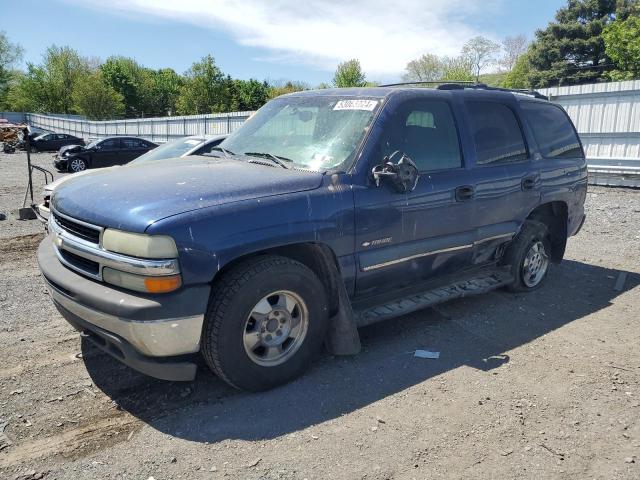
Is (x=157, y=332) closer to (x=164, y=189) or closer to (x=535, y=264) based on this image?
(x=164, y=189)

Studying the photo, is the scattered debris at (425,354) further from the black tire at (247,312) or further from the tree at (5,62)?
the tree at (5,62)

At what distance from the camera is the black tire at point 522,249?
17.4 feet

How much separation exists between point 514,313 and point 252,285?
3.01m

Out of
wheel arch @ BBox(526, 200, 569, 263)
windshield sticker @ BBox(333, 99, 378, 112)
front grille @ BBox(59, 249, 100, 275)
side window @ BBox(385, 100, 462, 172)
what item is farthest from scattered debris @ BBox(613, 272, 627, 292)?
front grille @ BBox(59, 249, 100, 275)

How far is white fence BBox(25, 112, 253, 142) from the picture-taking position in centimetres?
2495

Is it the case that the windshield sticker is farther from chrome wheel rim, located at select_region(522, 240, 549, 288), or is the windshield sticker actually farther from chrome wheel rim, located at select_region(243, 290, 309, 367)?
chrome wheel rim, located at select_region(522, 240, 549, 288)

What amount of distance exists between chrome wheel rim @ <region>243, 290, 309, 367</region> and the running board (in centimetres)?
53

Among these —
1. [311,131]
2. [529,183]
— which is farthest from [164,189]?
[529,183]

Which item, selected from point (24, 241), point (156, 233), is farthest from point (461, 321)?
point (24, 241)

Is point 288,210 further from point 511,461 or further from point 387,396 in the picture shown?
point 511,461

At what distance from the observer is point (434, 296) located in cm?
447

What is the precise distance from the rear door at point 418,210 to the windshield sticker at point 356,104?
131 millimetres

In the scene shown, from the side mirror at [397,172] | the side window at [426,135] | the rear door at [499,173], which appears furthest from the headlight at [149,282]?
the rear door at [499,173]

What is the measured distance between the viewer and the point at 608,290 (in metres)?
5.81
